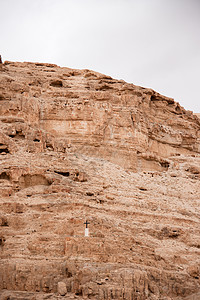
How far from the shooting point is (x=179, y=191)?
2759cm

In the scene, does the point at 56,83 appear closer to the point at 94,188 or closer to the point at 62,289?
the point at 94,188

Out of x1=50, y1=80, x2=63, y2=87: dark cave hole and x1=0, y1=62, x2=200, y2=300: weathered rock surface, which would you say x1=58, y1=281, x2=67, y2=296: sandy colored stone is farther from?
x1=50, y1=80, x2=63, y2=87: dark cave hole

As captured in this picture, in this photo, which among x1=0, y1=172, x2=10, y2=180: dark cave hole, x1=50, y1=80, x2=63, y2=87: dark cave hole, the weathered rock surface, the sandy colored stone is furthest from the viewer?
x1=50, y1=80, x2=63, y2=87: dark cave hole

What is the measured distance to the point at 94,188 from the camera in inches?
902

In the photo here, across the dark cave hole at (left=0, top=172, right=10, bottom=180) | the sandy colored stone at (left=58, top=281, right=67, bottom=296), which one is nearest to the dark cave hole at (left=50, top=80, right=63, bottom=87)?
the dark cave hole at (left=0, top=172, right=10, bottom=180)

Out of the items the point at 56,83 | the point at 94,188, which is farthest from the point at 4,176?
the point at 56,83

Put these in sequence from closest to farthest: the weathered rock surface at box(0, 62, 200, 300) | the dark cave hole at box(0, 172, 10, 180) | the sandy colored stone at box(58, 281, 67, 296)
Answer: the sandy colored stone at box(58, 281, 67, 296) → the weathered rock surface at box(0, 62, 200, 300) → the dark cave hole at box(0, 172, 10, 180)

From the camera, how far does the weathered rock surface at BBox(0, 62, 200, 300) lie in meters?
15.1

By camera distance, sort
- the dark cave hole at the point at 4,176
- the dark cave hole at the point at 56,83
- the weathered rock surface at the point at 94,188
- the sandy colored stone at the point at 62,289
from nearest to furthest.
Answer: the sandy colored stone at the point at 62,289
the weathered rock surface at the point at 94,188
the dark cave hole at the point at 4,176
the dark cave hole at the point at 56,83

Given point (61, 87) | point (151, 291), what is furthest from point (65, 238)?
point (61, 87)

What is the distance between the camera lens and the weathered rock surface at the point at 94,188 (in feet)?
49.7

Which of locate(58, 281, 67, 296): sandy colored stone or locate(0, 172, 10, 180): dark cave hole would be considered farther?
locate(0, 172, 10, 180): dark cave hole

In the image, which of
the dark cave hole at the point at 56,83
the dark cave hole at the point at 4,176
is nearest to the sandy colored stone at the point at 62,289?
the dark cave hole at the point at 4,176

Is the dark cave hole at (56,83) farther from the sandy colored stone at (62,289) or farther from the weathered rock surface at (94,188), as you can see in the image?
the sandy colored stone at (62,289)
